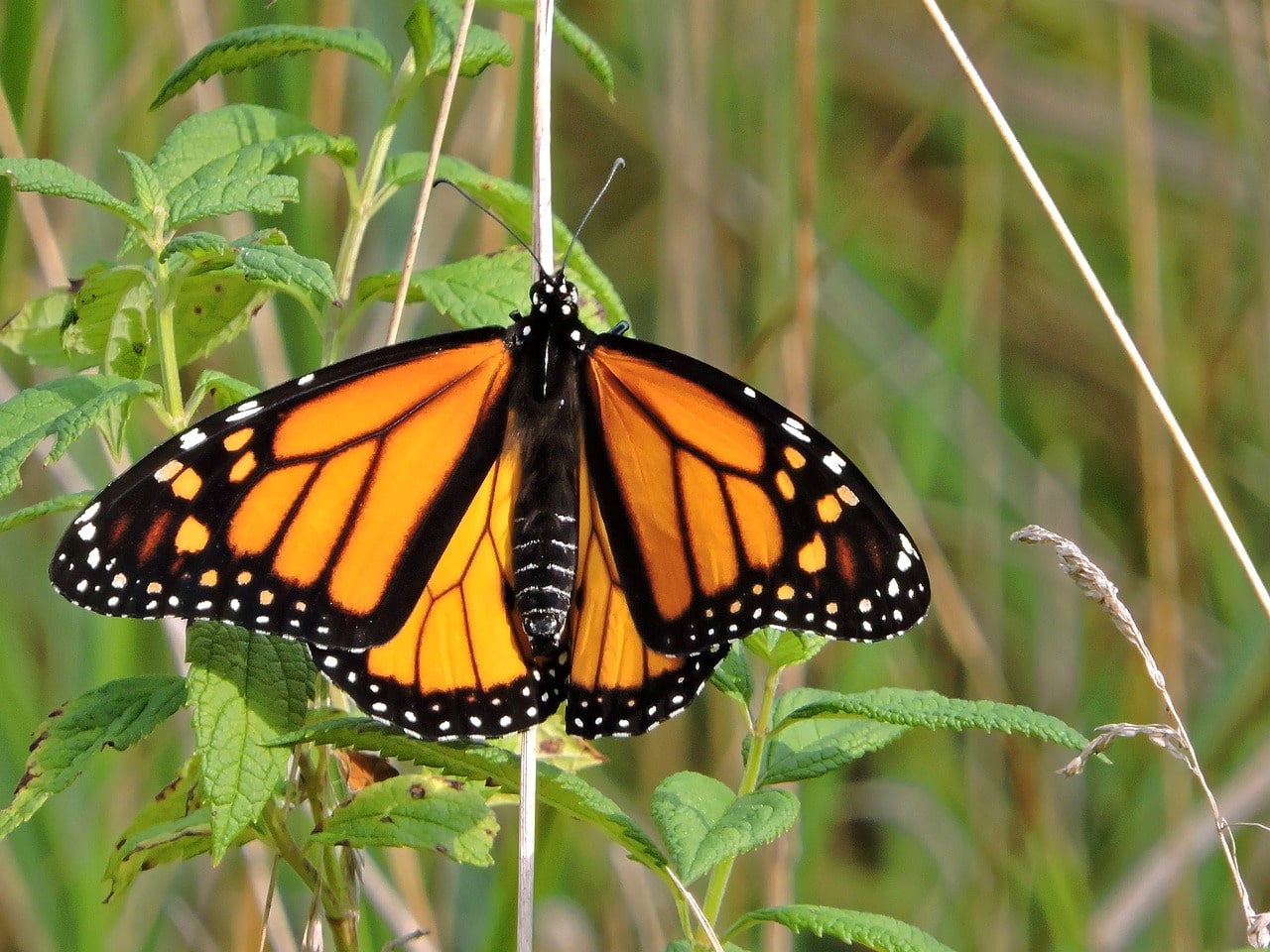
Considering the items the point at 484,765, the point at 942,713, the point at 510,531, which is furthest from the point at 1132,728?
the point at 510,531

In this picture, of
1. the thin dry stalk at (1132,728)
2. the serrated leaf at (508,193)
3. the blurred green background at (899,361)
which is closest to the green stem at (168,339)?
the serrated leaf at (508,193)

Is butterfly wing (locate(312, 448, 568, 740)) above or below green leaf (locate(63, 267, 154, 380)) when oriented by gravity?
below

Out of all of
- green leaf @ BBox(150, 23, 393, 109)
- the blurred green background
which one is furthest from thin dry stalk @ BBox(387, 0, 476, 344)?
the blurred green background

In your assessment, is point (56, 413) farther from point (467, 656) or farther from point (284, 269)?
point (467, 656)

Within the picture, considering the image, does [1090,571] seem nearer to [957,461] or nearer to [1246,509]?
[957,461]

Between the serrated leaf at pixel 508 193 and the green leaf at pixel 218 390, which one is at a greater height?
the serrated leaf at pixel 508 193

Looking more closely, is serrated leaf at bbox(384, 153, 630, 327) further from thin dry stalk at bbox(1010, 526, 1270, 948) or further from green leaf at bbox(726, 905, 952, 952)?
green leaf at bbox(726, 905, 952, 952)

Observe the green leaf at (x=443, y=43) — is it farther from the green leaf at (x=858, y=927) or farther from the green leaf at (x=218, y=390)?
the green leaf at (x=858, y=927)
